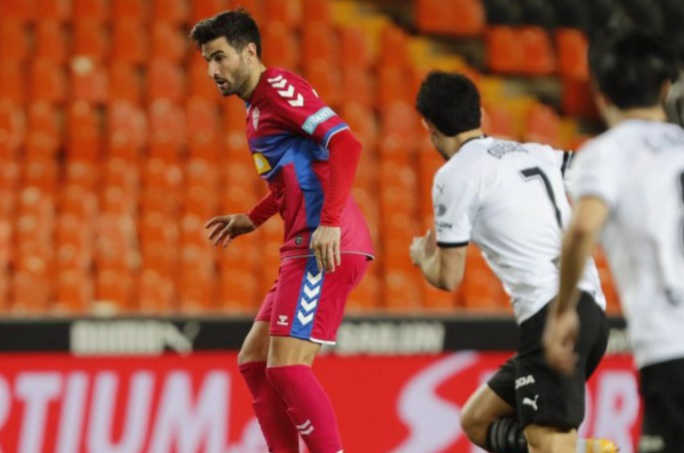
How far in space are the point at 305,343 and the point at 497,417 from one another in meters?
0.84

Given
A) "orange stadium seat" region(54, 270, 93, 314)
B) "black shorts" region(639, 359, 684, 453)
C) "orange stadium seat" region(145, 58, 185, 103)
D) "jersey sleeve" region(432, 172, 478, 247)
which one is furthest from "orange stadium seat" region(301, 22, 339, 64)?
"black shorts" region(639, 359, 684, 453)

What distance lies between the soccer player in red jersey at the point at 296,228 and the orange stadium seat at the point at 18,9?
5.50 metres

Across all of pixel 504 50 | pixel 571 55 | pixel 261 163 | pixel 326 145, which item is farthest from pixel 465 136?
pixel 571 55

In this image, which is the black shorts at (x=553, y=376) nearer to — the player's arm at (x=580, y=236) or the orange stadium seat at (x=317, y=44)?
the player's arm at (x=580, y=236)

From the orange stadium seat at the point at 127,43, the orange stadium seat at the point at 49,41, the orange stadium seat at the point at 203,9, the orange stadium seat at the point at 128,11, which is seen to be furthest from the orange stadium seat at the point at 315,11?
the orange stadium seat at the point at 49,41

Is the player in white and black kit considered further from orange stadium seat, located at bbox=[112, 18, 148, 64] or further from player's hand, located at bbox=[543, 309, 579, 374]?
orange stadium seat, located at bbox=[112, 18, 148, 64]

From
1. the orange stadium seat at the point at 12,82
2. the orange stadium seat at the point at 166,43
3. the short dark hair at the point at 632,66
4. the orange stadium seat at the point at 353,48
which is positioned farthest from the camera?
the orange stadium seat at the point at 353,48

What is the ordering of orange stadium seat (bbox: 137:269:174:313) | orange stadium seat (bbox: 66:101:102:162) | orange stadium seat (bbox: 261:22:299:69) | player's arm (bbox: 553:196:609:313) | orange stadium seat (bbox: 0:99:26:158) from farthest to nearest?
orange stadium seat (bbox: 261:22:299:69) → orange stadium seat (bbox: 66:101:102:162) → orange stadium seat (bbox: 0:99:26:158) → orange stadium seat (bbox: 137:269:174:313) → player's arm (bbox: 553:196:609:313)

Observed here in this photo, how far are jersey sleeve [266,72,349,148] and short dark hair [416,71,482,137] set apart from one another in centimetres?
31

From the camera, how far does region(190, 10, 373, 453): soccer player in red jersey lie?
14.5 ft

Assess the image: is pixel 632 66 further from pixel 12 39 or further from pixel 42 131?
pixel 12 39

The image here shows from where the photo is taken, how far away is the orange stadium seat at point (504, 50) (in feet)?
36.4

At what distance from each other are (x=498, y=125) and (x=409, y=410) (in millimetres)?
4218

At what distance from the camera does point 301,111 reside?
4.47 meters
